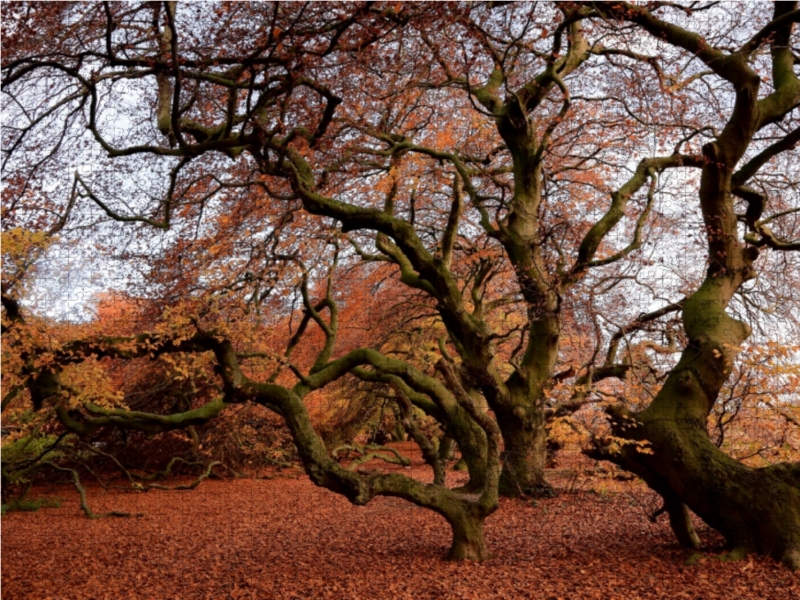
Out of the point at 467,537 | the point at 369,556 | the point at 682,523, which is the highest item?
the point at 682,523

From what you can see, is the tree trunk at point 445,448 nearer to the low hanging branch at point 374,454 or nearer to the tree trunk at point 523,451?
the low hanging branch at point 374,454

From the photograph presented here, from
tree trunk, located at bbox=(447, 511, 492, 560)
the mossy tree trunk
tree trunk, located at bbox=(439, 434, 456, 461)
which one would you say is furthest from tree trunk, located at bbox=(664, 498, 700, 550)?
tree trunk, located at bbox=(439, 434, 456, 461)

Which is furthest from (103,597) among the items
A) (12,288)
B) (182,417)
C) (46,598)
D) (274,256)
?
(274,256)

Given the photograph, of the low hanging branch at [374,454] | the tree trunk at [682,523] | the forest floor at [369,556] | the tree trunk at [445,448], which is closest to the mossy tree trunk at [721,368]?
the tree trunk at [682,523]

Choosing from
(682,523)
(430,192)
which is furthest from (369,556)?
(430,192)

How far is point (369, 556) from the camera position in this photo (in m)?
7.11

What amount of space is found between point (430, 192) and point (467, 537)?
7.07 metres

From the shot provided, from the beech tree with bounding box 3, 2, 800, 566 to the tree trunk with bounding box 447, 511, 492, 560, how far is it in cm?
2

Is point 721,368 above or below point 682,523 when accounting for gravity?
above

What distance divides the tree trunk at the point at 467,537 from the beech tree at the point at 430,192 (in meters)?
0.02

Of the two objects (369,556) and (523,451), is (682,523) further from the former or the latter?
(523,451)

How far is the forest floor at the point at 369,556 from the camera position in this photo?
17.7ft

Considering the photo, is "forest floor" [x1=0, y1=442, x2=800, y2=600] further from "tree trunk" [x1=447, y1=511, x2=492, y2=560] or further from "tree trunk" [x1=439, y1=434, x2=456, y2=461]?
"tree trunk" [x1=439, y1=434, x2=456, y2=461]

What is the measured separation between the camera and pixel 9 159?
6.56 m
